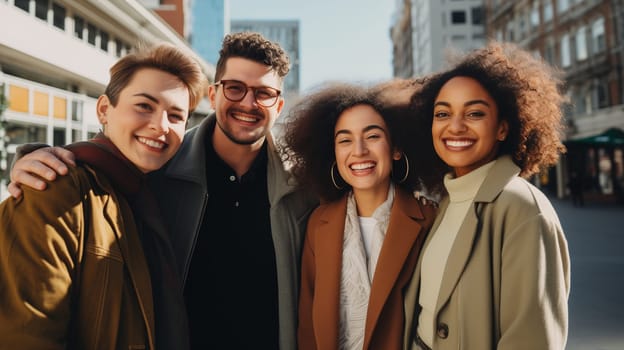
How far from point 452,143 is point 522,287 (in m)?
0.83

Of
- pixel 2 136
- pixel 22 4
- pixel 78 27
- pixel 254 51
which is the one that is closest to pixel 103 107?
pixel 254 51

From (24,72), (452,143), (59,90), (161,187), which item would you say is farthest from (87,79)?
(452,143)

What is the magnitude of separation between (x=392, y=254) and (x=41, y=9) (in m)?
17.1

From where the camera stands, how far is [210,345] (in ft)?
9.16

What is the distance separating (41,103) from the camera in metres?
15.2

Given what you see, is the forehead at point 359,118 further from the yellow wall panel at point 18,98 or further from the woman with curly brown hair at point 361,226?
the yellow wall panel at point 18,98

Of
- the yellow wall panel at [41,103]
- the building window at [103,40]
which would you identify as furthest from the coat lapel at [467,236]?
the building window at [103,40]

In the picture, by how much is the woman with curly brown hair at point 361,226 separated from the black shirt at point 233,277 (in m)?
0.26

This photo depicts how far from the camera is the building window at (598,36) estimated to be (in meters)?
25.8

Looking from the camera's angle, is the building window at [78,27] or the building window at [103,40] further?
the building window at [103,40]

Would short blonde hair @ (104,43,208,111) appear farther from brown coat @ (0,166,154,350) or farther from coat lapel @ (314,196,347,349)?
coat lapel @ (314,196,347,349)

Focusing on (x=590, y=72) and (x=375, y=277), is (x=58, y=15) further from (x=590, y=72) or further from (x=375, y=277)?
(x=590, y=72)

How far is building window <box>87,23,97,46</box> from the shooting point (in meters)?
18.5

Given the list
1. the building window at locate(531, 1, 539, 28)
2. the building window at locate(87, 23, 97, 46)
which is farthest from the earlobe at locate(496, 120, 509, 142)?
the building window at locate(531, 1, 539, 28)
